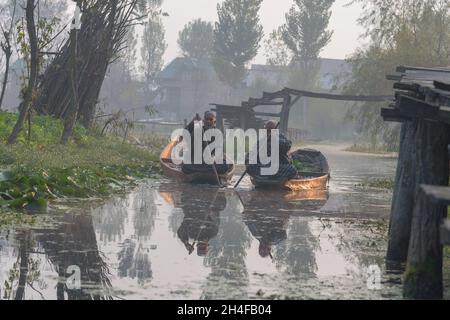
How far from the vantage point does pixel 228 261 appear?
323 inches

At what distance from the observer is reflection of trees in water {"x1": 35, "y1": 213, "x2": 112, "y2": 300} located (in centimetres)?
641

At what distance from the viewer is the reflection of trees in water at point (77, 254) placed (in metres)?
6.41

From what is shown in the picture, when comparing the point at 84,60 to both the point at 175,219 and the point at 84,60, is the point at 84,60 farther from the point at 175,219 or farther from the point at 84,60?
the point at 175,219

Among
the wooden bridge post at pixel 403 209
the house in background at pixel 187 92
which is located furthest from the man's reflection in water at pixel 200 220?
the house in background at pixel 187 92

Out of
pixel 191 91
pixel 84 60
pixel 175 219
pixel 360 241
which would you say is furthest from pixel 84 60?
pixel 191 91

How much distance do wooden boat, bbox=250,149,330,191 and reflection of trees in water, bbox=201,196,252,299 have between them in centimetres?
448

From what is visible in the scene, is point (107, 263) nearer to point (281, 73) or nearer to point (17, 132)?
point (17, 132)

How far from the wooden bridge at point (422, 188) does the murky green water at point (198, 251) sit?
340 mm

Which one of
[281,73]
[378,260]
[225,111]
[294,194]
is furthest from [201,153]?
[281,73]

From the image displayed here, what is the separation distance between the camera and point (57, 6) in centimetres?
8706

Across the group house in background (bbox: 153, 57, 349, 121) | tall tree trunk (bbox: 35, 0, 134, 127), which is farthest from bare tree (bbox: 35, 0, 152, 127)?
house in background (bbox: 153, 57, 349, 121)

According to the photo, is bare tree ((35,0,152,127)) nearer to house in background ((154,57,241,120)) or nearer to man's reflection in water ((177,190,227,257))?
man's reflection in water ((177,190,227,257))

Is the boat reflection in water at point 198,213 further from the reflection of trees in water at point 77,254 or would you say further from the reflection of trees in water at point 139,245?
the reflection of trees in water at point 77,254

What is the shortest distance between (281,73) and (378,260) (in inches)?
2908
